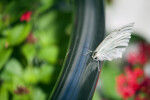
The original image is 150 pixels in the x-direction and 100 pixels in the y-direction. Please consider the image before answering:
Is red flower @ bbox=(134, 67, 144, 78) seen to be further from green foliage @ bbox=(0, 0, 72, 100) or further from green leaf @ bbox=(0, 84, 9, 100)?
green leaf @ bbox=(0, 84, 9, 100)

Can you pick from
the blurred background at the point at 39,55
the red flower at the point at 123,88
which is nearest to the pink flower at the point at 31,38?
the blurred background at the point at 39,55

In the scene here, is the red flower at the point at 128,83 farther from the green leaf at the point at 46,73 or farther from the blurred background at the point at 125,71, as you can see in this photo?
the green leaf at the point at 46,73

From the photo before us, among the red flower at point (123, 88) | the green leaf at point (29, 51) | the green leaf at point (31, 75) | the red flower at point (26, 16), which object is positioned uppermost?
the red flower at point (26, 16)

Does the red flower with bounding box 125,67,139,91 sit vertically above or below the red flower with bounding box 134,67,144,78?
below

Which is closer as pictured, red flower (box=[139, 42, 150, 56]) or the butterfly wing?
the butterfly wing

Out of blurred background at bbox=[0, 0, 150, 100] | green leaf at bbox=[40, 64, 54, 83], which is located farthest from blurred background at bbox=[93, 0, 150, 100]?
green leaf at bbox=[40, 64, 54, 83]

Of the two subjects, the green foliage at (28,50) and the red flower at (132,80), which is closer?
the green foliage at (28,50)

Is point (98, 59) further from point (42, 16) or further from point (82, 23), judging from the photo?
point (42, 16)

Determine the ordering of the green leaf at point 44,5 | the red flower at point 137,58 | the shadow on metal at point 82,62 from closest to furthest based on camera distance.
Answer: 1. the shadow on metal at point 82,62
2. the green leaf at point 44,5
3. the red flower at point 137,58
